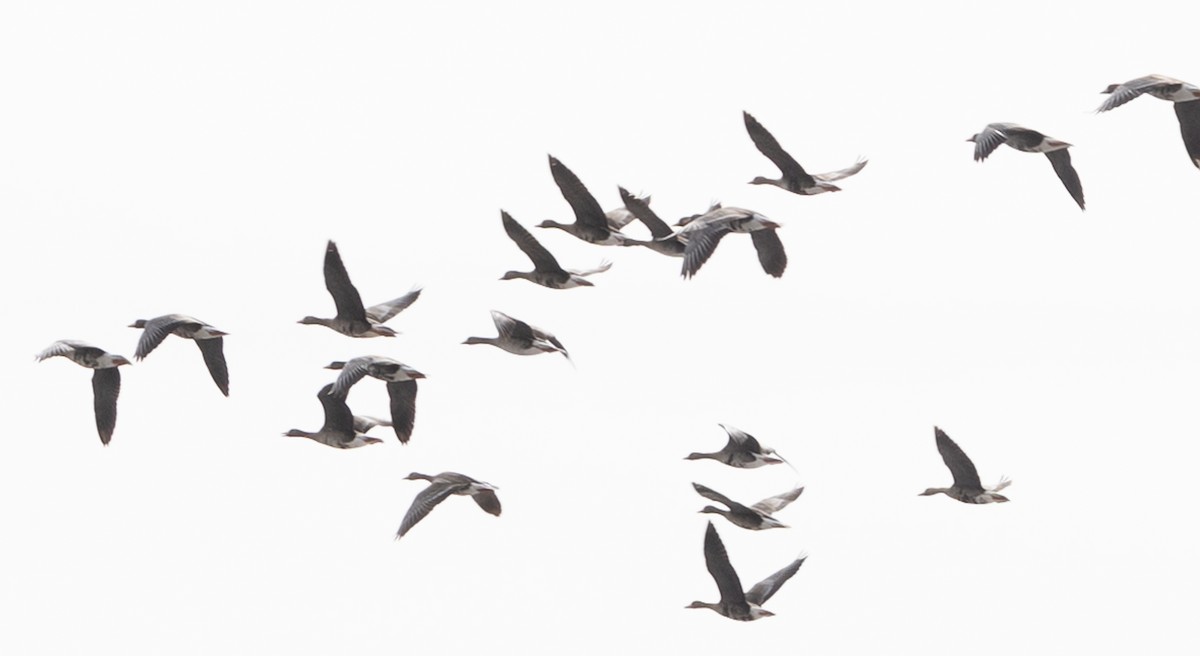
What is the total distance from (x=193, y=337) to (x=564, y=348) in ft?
24.2

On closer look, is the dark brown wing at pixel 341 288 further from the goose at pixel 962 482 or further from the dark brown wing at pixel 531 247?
the goose at pixel 962 482

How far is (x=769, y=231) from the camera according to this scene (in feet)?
144

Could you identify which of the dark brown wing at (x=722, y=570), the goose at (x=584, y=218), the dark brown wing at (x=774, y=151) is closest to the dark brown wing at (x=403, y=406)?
the goose at (x=584, y=218)

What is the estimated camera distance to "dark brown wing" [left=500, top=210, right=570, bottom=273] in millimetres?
43156

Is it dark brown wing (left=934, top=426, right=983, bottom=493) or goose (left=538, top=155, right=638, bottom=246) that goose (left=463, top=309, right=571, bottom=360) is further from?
dark brown wing (left=934, top=426, right=983, bottom=493)

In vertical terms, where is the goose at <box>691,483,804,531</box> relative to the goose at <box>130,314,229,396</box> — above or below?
below

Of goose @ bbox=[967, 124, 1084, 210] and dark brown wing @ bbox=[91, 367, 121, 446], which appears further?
dark brown wing @ bbox=[91, 367, 121, 446]

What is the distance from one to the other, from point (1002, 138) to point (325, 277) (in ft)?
40.1

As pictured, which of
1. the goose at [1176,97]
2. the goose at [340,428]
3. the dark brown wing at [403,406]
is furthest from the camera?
the goose at [340,428]

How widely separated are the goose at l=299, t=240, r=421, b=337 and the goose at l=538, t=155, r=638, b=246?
3321mm

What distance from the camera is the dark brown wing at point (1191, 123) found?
4078cm

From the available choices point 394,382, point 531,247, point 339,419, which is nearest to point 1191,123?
point 531,247

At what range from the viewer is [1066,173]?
42.8 meters

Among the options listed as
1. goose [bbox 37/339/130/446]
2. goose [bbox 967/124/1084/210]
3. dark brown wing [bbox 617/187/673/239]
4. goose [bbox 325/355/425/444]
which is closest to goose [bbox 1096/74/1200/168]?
goose [bbox 967/124/1084/210]
